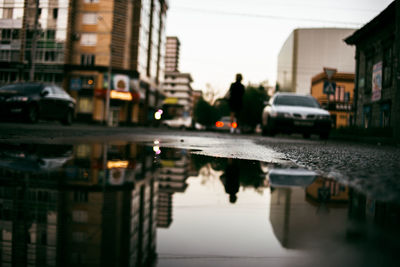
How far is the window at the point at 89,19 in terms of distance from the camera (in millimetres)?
38812

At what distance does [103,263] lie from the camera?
3.07 ft

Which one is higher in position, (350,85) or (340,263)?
(350,85)

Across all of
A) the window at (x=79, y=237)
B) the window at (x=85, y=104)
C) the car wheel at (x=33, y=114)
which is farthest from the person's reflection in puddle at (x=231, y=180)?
the window at (x=85, y=104)

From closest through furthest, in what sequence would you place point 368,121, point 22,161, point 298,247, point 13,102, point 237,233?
point 298,247 → point 237,233 → point 22,161 → point 13,102 → point 368,121

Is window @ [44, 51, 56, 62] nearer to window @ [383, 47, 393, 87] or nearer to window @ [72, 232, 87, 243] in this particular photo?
window @ [383, 47, 393, 87]

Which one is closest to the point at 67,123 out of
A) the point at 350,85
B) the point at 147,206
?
the point at 147,206

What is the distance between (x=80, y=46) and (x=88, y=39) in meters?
1.13

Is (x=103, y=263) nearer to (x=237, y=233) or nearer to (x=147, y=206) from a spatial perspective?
(x=237, y=233)

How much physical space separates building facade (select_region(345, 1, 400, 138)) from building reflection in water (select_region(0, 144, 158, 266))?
61.4 ft

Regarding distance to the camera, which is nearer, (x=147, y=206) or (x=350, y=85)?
(x=147, y=206)

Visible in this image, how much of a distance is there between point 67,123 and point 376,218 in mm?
15481

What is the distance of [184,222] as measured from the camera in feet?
4.42

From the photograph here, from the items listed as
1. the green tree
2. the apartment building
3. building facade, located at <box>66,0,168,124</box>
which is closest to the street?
building facade, located at <box>66,0,168,124</box>

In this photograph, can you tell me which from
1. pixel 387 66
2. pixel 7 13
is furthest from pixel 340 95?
pixel 7 13
